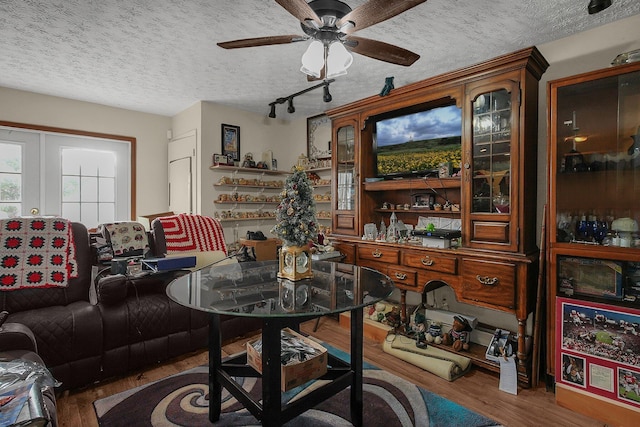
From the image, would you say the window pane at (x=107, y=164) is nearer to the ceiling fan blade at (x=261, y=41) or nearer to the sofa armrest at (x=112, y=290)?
the sofa armrest at (x=112, y=290)

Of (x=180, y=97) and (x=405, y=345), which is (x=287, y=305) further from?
(x=180, y=97)

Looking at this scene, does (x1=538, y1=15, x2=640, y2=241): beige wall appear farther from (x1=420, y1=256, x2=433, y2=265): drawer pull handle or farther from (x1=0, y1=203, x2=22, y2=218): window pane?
(x1=0, y1=203, x2=22, y2=218): window pane

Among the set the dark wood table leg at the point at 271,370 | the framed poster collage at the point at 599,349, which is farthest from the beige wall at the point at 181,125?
the dark wood table leg at the point at 271,370

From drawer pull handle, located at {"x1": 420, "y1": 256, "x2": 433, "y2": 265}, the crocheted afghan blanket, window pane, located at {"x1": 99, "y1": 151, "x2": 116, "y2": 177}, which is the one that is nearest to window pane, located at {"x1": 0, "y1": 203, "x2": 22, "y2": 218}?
window pane, located at {"x1": 99, "y1": 151, "x2": 116, "y2": 177}

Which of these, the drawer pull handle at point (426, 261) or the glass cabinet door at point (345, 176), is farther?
the glass cabinet door at point (345, 176)

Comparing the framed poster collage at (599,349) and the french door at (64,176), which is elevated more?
the french door at (64,176)

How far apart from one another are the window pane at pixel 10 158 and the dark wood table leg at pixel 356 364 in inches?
164

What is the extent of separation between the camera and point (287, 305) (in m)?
1.39

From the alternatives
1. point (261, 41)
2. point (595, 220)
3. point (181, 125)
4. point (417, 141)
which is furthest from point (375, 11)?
point (181, 125)

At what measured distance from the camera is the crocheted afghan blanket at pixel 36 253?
85.7 inches

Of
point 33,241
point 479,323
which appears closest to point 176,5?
point 33,241

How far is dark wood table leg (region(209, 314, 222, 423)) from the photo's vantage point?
5.61 ft

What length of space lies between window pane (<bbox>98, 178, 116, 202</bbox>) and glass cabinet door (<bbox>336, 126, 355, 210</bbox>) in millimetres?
3021

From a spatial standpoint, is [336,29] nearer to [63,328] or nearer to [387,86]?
[387,86]
